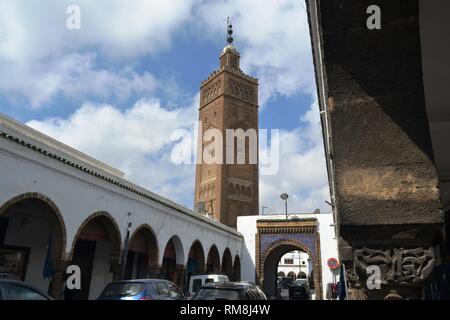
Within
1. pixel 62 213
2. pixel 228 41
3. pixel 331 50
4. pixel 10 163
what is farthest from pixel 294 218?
pixel 228 41

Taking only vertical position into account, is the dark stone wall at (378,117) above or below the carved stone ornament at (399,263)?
above

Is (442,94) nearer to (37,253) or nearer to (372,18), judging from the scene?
(372,18)

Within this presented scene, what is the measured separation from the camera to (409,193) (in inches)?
79.0

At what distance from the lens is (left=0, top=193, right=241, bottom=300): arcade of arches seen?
995 cm

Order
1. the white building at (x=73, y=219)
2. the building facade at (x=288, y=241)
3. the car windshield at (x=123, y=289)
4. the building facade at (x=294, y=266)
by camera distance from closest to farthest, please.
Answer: the car windshield at (x=123, y=289)
the white building at (x=73, y=219)
the building facade at (x=288, y=241)
the building facade at (x=294, y=266)

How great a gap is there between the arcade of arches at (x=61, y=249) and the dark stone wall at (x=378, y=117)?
822cm

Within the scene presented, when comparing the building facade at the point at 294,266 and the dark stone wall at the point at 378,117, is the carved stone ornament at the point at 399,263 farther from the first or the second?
the building facade at the point at 294,266

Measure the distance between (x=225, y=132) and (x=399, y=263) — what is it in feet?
142

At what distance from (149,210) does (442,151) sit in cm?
1164

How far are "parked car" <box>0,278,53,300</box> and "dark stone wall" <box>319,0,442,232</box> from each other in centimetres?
486

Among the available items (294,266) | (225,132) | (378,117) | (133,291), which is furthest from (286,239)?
(294,266)

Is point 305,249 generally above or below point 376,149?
above

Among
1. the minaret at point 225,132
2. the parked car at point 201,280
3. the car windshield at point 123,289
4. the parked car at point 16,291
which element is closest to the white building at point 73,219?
the parked car at point 201,280

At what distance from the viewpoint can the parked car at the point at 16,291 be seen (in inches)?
197
